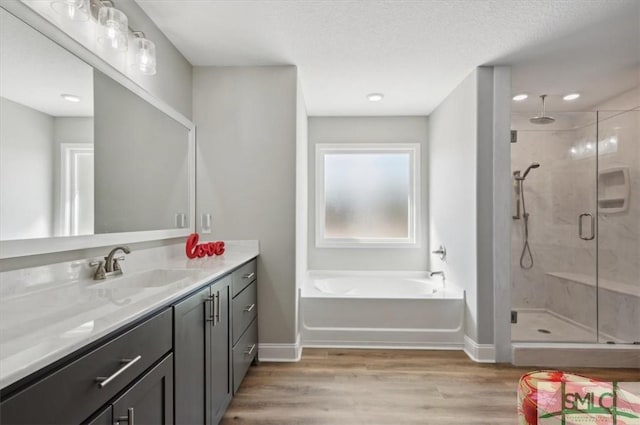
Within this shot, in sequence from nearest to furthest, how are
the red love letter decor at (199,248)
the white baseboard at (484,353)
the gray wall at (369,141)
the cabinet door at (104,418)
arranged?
the cabinet door at (104,418) < the red love letter decor at (199,248) < the white baseboard at (484,353) < the gray wall at (369,141)

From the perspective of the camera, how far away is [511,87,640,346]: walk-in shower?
9.62ft

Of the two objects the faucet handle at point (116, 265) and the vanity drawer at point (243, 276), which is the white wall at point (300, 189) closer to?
the vanity drawer at point (243, 276)

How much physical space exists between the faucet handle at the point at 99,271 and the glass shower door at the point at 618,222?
3.64m

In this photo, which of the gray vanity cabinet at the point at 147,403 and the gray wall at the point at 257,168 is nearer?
the gray vanity cabinet at the point at 147,403

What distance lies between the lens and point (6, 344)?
81 centimetres

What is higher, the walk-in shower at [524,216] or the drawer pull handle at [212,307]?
the walk-in shower at [524,216]

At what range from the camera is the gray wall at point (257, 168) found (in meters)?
2.91

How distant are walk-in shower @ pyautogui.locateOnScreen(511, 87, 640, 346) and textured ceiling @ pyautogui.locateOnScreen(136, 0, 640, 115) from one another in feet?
1.53

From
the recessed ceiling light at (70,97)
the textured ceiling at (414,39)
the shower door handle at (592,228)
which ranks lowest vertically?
the shower door handle at (592,228)

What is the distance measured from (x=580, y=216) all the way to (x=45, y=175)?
370 centimetres

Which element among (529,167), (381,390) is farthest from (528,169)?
(381,390)

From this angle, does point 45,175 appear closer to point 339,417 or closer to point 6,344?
Answer: point 6,344

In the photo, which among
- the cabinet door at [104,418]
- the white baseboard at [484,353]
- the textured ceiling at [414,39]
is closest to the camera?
the cabinet door at [104,418]

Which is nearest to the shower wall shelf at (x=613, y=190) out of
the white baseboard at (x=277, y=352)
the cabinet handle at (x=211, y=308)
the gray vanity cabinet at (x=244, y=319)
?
the white baseboard at (x=277, y=352)
